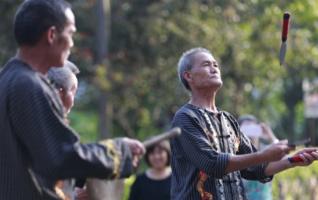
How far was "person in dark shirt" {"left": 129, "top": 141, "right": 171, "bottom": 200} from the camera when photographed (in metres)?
8.82

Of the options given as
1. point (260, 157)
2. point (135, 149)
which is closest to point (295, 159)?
point (260, 157)

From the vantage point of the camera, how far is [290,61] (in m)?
19.6

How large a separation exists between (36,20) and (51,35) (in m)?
0.09

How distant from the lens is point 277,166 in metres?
5.54

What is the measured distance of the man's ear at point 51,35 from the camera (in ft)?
12.8

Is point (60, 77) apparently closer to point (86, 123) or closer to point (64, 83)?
point (64, 83)

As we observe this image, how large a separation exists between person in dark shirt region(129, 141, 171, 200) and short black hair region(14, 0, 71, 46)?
491 centimetres

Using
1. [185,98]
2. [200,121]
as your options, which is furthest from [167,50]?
[200,121]

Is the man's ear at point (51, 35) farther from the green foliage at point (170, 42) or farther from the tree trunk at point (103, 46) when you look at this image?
the tree trunk at point (103, 46)

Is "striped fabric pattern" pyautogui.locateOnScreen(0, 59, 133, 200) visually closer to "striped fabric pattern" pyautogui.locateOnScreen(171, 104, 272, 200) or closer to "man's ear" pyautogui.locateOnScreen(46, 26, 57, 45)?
"man's ear" pyautogui.locateOnScreen(46, 26, 57, 45)

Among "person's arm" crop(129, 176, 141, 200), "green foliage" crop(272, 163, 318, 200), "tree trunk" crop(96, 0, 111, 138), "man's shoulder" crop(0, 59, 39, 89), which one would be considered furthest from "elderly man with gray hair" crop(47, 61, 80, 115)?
"tree trunk" crop(96, 0, 111, 138)

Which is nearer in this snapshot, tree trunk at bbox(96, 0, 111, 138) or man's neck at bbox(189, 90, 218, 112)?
man's neck at bbox(189, 90, 218, 112)

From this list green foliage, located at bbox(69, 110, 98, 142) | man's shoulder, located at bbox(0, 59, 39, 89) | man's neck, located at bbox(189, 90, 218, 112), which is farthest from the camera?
green foliage, located at bbox(69, 110, 98, 142)

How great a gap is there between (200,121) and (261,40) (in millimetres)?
13369
